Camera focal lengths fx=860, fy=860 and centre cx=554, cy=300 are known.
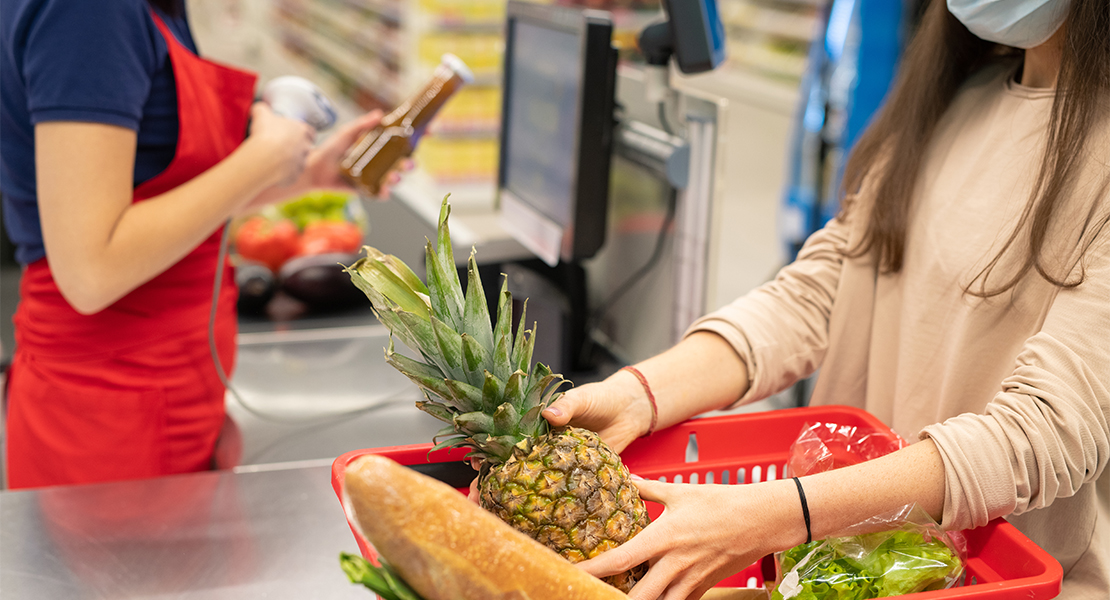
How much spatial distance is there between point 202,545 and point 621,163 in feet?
4.61

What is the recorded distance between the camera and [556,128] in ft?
6.84

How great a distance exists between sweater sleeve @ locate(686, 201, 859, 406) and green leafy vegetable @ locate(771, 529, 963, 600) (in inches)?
13.7

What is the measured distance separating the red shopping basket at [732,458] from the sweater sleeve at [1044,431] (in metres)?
0.05

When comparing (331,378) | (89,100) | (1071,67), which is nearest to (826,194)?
(331,378)

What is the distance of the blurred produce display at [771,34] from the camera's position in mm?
5594

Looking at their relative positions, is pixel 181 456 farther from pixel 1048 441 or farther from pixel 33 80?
pixel 1048 441

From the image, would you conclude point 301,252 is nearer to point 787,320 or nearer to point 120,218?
point 120,218

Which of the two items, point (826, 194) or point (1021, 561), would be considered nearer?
point (1021, 561)

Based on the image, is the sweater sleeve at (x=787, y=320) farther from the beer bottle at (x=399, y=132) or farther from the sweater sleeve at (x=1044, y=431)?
the beer bottle at (x=399, y=132)

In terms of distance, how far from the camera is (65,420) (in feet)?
5.06

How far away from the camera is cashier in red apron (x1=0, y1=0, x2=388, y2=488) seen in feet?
4.21

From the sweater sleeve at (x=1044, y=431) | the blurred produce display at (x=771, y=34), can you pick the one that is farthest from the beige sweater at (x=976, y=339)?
the blurred produce display at (x=771, y=34)

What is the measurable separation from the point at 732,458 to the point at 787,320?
0.82 feet

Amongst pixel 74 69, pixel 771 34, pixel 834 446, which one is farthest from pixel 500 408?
pixel 771 34
